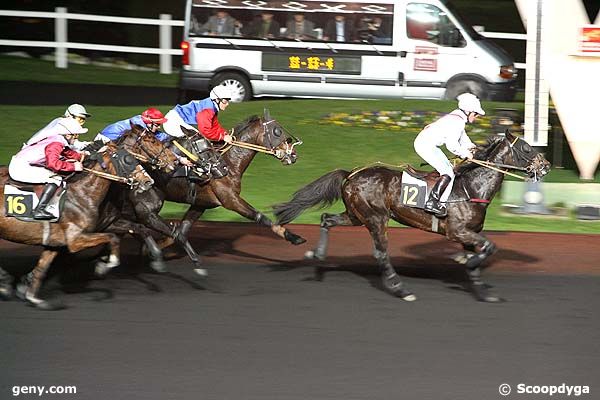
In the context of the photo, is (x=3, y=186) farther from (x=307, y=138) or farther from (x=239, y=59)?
(x=239, y=59)

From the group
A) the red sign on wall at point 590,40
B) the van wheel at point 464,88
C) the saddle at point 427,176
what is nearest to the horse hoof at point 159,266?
the saddle at point 427,176

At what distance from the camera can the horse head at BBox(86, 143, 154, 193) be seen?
976cm

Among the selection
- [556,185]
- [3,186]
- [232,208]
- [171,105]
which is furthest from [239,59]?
[3,186]

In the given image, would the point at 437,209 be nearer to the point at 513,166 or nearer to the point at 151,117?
the point at 513,166

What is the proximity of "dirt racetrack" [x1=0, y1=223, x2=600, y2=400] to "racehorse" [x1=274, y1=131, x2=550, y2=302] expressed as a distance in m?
0.35

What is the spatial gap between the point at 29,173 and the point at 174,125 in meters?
2.05

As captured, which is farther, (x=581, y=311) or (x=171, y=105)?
(x=171, y=105)

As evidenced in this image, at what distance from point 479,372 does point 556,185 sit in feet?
21.9

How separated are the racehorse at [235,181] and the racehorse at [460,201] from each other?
39.5 inches

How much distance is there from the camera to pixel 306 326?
910cm

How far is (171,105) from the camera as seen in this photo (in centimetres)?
2130

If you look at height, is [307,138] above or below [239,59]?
below

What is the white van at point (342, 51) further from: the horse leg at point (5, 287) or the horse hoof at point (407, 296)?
the horse leg at point (5, 287)

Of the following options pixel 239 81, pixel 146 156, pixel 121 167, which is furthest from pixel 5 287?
pixel 239 81
